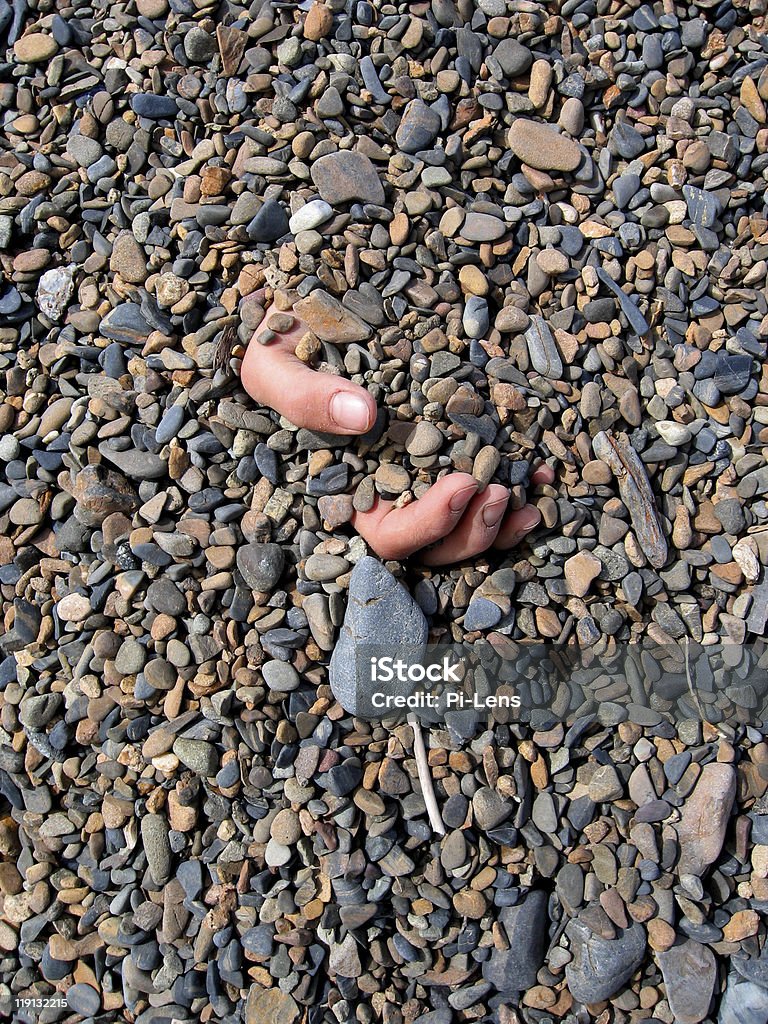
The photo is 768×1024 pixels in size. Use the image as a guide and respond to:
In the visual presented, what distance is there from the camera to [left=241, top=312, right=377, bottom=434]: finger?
1872mm

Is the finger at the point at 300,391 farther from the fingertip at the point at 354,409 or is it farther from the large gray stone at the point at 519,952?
the large gray stone at the point at 519,952

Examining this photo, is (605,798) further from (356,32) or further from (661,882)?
(356,32)

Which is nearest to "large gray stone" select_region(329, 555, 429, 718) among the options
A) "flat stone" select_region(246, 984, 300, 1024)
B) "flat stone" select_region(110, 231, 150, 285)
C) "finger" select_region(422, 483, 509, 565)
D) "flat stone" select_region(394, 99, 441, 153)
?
"finger" select_region(422, 483, 509, 565)

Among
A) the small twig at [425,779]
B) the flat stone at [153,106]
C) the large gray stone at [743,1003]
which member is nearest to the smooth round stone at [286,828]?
the small twig at [425,779]

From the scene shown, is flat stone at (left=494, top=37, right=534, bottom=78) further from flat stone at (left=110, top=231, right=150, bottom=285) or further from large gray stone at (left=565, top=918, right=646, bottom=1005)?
large gray stone at (left=565, top=918, right=646, bottom=1005)

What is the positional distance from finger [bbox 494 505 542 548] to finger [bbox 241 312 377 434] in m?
0.42

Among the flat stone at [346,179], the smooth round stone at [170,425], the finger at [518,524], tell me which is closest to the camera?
the finger at [518,524]

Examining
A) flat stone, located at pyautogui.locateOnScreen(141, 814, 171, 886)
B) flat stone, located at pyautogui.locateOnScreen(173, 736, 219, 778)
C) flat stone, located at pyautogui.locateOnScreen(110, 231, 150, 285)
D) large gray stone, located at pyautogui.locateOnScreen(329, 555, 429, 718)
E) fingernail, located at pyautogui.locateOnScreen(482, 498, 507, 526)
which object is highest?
flat stone, located at pyautogui.locateOnScreen(110, 231, 150, 285)

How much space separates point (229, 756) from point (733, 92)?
240 centimetres

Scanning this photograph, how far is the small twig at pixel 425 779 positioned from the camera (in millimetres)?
1916

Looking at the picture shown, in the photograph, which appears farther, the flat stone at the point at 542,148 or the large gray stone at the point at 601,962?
the flat stone at the point at 542,148

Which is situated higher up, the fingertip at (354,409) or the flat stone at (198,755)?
the fingertip at (354,409)

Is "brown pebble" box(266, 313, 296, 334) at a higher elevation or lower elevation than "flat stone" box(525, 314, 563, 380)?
higher

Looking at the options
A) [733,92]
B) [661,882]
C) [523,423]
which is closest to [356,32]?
[733,92]
